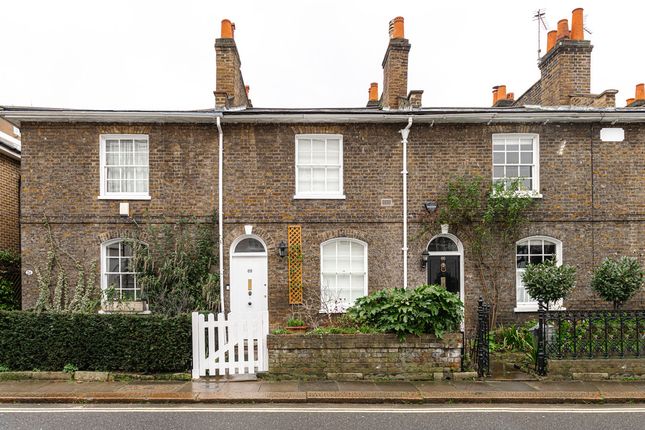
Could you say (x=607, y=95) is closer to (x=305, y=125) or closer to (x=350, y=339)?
(x=305, y=125)

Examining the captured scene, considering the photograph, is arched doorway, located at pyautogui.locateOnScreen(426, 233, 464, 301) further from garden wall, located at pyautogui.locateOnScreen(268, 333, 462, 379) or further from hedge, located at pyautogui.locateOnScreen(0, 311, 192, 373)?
hedge, located at pyautogui.locateOnScreen(0, 311, 192, 373)

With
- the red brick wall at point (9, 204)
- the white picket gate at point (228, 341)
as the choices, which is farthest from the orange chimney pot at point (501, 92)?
the red brick wall at point (9, 204)

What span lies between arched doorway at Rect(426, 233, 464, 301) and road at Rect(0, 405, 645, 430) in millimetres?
5192

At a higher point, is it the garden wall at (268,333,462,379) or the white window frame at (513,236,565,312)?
the white window frame at (513,236,565,312)

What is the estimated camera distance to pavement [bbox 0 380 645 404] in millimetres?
7734

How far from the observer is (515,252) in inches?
493

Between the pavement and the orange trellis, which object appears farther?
the orange trellis

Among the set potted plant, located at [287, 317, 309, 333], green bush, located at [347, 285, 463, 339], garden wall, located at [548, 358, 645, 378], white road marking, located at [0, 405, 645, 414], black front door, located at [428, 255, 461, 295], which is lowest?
white road marking, located at [0, 405, 645, 414]

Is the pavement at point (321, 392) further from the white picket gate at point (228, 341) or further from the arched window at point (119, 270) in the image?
the arched window at point (119, 270)

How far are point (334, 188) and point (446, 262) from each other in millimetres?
3775

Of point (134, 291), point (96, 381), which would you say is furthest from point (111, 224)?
point (96, 381)

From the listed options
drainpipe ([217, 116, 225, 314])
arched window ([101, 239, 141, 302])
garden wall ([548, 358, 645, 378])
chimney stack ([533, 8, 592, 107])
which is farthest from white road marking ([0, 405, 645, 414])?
chimney stack ([533, 8, 592, 107])

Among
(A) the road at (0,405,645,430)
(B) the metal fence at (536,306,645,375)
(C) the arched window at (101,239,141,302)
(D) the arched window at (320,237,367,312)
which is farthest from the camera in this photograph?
(D) the arched window at (320,237,367,312)

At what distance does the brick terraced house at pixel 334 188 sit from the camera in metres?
12.3
